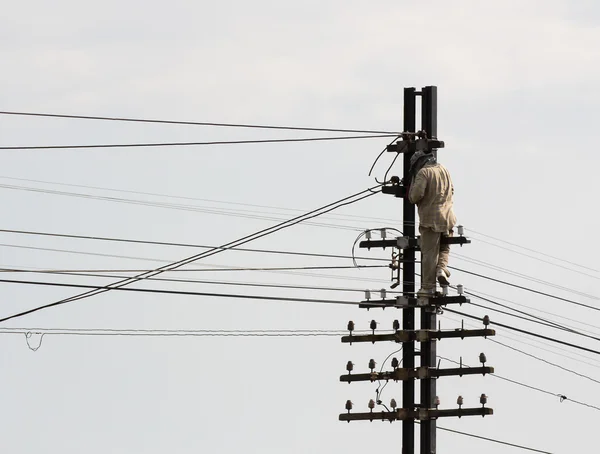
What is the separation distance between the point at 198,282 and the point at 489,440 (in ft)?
28.2

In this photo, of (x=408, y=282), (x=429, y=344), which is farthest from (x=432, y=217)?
(x=429, y=344)

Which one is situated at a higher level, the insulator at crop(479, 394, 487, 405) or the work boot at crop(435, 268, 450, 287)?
the work boot at crop(435, 268, 450, 287)

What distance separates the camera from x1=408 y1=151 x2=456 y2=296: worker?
2115 inches

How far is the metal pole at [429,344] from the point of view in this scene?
5388 centimetres

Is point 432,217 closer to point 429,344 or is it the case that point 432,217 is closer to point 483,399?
point 429,344

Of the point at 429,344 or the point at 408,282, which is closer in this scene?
the point at 408,282

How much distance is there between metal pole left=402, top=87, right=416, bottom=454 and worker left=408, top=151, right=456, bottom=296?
8.1 inches

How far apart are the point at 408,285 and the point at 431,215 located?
4.15 feet

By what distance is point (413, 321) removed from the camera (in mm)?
54031

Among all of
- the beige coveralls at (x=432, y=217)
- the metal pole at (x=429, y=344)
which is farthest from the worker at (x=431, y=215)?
the metal pole at (x=429, y=344)

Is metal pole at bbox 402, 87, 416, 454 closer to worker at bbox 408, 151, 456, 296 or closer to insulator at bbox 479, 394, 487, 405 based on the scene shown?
worker at bbox 408, 151, 456, 296

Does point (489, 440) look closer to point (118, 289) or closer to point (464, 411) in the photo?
point (464, 411)

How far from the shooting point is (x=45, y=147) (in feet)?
168

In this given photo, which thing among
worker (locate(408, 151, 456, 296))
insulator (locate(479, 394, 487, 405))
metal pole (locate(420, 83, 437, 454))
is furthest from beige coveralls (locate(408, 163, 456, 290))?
insulator (locate(479, 394, 487, 405))
